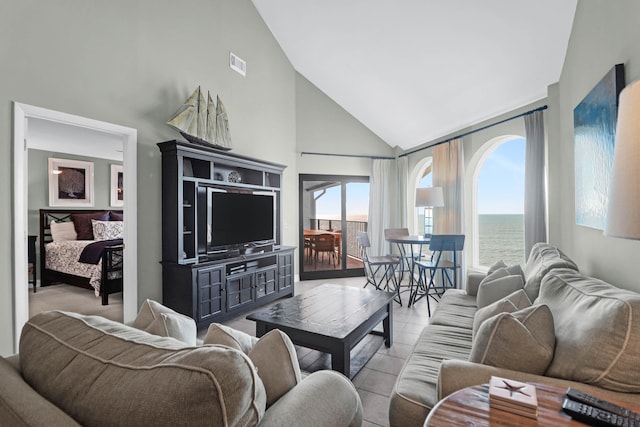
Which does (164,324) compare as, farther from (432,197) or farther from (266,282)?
(432,197)

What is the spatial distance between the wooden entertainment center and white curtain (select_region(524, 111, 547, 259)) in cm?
312

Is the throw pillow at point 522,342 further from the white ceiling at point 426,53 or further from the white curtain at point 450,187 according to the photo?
the white curtain at point 450,187

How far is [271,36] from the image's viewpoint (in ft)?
17.5

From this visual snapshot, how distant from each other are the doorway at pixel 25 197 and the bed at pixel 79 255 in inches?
54.5

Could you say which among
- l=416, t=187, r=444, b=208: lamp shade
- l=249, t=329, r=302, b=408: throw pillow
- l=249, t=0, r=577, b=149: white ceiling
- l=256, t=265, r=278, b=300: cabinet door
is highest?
l=249, t=0, r=577, b=149: white ceiling

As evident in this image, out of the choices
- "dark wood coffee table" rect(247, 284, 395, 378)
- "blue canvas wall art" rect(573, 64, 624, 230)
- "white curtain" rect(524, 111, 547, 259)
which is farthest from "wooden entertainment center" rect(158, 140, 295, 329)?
"blue canvas wall art" rect(573, 64, 624, 230)

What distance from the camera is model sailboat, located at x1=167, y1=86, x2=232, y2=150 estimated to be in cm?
340

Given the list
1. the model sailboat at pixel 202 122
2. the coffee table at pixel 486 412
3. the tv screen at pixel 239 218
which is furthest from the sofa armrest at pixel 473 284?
the model sailboat at pixel 202 122

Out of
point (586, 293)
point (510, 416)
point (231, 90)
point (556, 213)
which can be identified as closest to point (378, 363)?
point (586, 293)

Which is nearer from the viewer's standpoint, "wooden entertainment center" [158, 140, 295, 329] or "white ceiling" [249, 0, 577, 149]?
"white ceiling" [249, 0, 577, 149]

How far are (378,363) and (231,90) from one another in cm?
383

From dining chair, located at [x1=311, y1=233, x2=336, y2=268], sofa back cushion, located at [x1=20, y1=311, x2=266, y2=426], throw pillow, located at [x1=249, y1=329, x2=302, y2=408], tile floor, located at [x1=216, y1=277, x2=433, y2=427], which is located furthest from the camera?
dining chair, located at [x1=311, y1=233, x2=336, y2=268]

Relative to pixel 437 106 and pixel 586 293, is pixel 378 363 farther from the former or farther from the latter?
pixel 437 106

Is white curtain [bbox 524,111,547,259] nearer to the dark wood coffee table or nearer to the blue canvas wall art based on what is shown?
the blue canvas wall art
